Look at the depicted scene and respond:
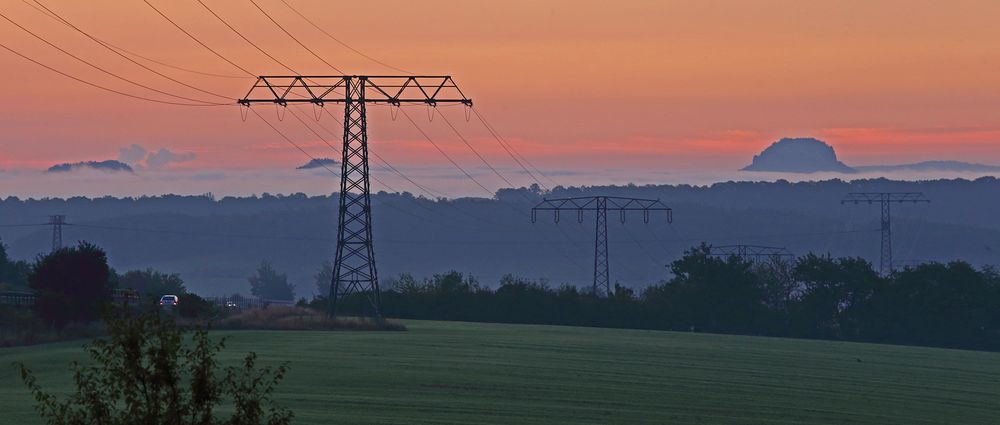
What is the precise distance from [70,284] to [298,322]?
50.9ft

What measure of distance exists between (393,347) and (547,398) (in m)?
28.5

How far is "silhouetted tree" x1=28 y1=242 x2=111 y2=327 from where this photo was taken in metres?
95.1

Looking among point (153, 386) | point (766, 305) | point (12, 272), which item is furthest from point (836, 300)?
point (153, 386)

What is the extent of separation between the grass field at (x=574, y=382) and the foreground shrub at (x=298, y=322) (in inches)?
123

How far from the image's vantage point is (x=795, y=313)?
162625mm

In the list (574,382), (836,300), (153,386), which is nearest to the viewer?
(153,386)

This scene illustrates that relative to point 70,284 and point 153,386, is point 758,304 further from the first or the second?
point 153,386

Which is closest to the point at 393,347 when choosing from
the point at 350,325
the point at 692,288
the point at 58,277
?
the point at 350,325

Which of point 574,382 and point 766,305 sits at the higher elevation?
point 766,305

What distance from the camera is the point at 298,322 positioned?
337 feet

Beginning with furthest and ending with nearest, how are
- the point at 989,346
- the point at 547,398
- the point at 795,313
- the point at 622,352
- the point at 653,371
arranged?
the point at 795,313, the point at 989,346, the point at 622,352, the point at 653,371, the point at 547,398

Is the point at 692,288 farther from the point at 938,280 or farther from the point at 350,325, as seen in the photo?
the point at 350,325

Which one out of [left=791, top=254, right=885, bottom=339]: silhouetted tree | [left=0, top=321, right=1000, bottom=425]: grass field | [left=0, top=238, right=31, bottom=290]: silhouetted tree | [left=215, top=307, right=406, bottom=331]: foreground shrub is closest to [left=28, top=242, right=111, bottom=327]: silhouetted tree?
[left=215, top=307, right=406, bottom=331]: foreground shrub

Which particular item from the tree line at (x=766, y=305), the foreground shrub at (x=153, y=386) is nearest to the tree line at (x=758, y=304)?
the tree line at (x=766, y=305)
